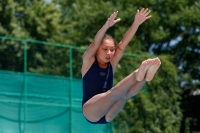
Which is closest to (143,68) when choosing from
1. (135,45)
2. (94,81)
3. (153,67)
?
(153,67)

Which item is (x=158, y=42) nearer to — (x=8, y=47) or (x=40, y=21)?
(x=40, y=21)

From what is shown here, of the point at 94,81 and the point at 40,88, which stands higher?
the point at 94,81

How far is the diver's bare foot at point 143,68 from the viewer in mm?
5934

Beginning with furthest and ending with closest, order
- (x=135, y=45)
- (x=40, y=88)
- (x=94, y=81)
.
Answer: (x=135, y=45)
(x=40, y=88)
(x=94, y=81)

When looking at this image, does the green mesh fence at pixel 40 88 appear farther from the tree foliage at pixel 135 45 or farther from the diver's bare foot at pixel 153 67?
the diver's bare foot at pixel 153 67

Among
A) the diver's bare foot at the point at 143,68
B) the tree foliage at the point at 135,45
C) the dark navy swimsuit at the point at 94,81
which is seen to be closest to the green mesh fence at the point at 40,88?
the tree foliage at the point at 135,45

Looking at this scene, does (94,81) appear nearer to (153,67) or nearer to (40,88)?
(153,67)

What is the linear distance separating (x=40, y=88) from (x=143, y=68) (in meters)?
6.55

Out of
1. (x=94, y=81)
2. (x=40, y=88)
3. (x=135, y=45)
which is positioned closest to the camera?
(x=94, y=81)

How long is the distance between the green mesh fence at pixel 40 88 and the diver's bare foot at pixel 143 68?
5953 mm

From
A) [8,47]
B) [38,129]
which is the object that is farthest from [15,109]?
[8,47]

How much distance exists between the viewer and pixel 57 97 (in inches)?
491

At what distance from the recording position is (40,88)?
40.2 feet

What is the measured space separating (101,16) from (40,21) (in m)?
2.39
